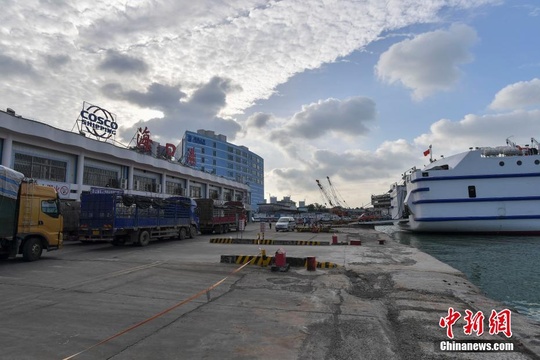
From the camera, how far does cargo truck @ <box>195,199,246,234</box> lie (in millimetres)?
32562

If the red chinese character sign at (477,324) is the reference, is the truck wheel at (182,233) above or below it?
above

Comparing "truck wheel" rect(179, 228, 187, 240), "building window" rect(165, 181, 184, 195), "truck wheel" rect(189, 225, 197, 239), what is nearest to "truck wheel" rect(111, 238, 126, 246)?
"truck wheel" rect(179, 228, 187, 240)

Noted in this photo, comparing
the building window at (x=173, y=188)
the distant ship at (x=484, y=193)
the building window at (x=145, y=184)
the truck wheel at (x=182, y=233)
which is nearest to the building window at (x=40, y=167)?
the building window at (x=145, y=184)

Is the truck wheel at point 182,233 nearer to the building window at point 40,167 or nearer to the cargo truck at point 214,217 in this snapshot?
the cargo truck at point 214,217

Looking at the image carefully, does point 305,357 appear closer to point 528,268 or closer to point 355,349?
point 355,349

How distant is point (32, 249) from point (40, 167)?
1721cm

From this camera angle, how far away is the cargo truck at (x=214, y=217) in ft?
107

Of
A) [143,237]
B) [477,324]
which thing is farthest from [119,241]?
[477,324]

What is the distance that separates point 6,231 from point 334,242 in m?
17.7

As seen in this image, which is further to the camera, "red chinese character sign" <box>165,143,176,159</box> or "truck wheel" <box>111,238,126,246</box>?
"red chinese character sign" <box>165,143,176,159</box>

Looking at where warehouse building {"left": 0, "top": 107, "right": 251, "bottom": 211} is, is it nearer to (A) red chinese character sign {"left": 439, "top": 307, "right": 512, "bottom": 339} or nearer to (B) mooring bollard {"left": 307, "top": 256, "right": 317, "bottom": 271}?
(B) mooring bollard {"left": 307, "top": 256, "right": 317, "bottom": 271}

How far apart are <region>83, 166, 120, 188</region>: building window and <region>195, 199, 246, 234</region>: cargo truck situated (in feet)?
33.7

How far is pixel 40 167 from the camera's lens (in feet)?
91.6

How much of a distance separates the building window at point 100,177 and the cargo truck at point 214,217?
1027 cm
